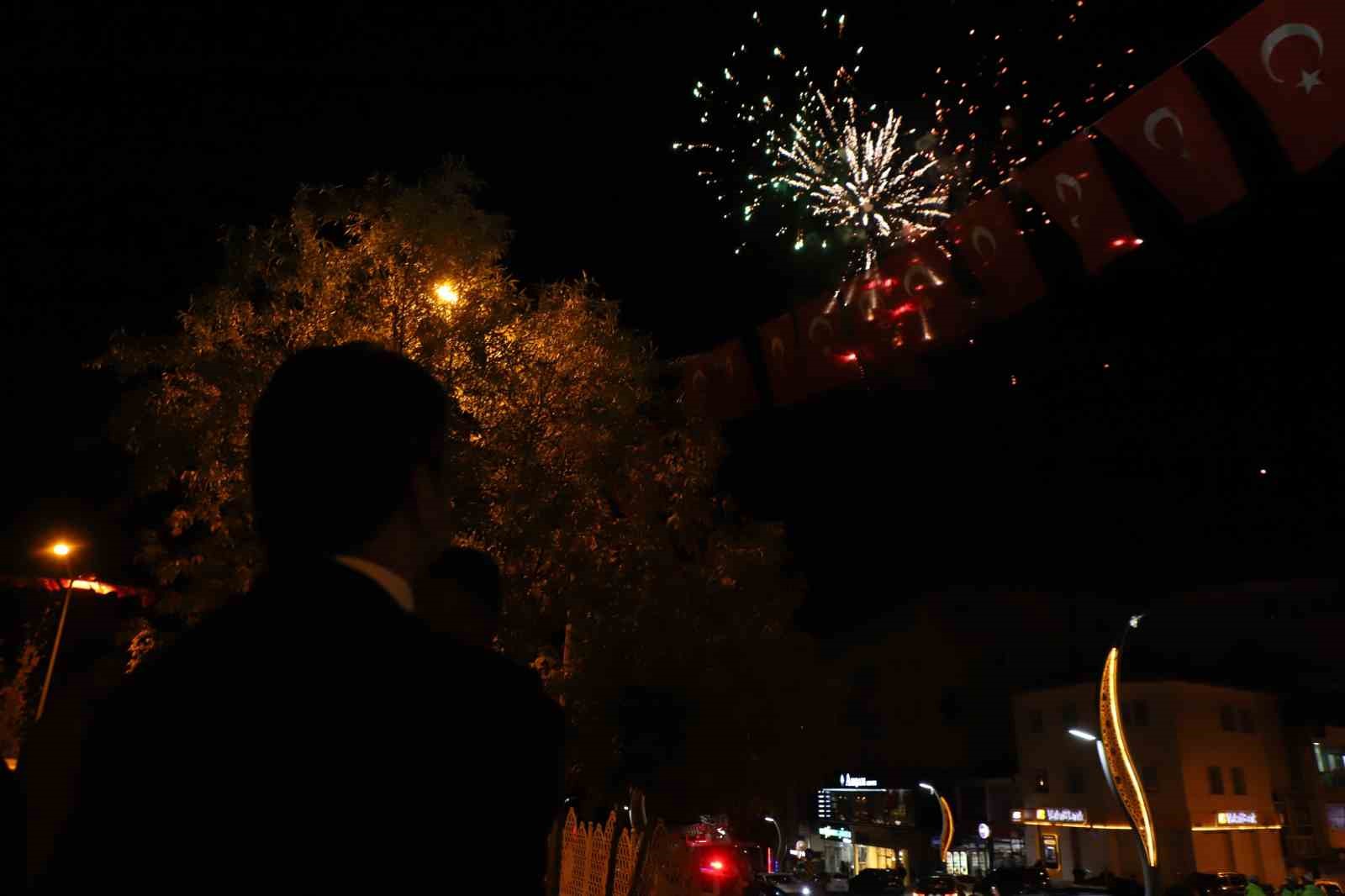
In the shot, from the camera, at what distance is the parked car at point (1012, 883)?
28.9 m

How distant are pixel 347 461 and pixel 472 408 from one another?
30.4 ft

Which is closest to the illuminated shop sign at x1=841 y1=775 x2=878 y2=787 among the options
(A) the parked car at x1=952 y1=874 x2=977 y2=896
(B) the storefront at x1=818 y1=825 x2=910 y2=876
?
(B) the storefront at x1=818 y1=825 x2=910 y2=876

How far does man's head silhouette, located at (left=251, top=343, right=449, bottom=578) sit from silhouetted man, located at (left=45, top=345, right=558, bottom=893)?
124mm

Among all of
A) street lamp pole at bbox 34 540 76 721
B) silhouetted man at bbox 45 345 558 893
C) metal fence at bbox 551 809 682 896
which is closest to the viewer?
silhouetted man at bbox 45 345 558 893

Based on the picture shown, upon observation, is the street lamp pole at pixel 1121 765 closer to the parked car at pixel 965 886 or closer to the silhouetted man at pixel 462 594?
the parked car at pixel 965 886

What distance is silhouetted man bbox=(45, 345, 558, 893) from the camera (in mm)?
1012

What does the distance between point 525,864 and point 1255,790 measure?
47.3 m

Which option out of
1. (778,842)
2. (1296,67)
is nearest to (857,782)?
(778,842)

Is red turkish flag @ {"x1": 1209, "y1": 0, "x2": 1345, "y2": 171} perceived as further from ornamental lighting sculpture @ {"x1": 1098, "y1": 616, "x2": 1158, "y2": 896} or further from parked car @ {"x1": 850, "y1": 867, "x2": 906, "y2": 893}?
parked car @ {"x1": 850, "y1": 867, "x2": 906, "y2": 893}

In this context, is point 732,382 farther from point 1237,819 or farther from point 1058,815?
point 1058,815

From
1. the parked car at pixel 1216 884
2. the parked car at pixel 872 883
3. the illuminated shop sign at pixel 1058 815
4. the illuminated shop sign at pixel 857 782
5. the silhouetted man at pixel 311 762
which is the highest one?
the silhouetted man at pixel 311 762

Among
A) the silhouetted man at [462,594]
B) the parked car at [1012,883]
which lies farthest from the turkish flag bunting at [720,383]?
the parked car at [1012,883]

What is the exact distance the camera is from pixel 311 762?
1030 mm

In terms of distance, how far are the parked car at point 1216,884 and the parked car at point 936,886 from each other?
6.54m
